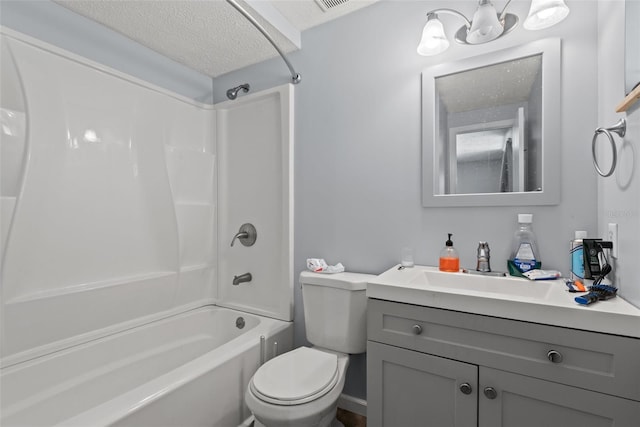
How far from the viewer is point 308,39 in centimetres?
193

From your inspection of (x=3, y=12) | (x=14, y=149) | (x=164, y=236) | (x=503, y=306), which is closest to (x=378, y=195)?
(x=503, y=306)

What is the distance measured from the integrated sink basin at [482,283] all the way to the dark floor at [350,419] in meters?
0.92

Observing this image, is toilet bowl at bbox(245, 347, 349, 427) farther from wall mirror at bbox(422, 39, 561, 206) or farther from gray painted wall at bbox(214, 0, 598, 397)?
wall mirror at bbox(422, 39, 561, 206)

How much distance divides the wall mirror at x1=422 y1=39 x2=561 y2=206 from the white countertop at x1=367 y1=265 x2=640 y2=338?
374 millimetres

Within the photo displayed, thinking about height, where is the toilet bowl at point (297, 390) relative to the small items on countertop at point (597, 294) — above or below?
below

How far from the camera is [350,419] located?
1683 millimetres

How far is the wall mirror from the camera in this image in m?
1.29

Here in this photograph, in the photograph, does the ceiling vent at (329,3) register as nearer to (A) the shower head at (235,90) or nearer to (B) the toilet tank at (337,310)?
(A) the shower head at (235,90)

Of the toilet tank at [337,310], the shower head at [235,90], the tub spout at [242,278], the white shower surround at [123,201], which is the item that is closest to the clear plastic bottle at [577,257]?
the toilet tank at [337,310]

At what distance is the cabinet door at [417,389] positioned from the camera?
1051 mm

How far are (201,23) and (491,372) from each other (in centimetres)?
221

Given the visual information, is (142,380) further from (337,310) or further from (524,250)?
(524,250)

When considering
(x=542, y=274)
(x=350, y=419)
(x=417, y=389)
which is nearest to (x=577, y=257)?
(x=542, y=274)

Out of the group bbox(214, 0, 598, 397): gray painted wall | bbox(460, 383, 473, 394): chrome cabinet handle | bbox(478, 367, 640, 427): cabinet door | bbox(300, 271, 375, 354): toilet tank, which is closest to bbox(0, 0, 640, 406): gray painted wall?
bbox(214, 0, 598, 397): gray painted wall
